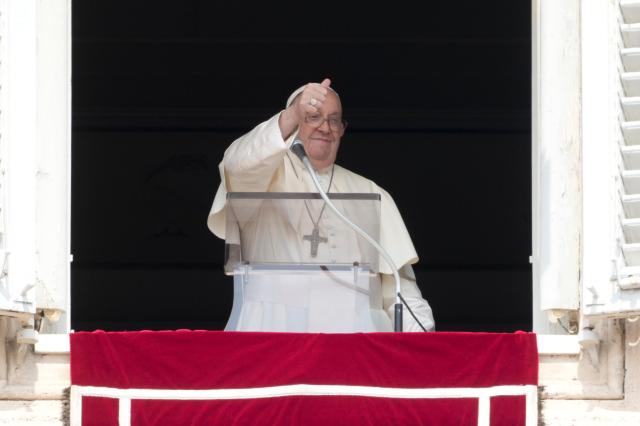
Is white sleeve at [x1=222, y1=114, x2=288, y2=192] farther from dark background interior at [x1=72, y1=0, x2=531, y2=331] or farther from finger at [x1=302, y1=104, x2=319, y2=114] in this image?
dark background interior at [x1=72, y1=0, x2=531, y2=331]

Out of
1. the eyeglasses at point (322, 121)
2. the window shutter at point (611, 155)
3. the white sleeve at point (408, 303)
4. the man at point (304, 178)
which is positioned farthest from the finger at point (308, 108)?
the window shutter at point (611, 155)

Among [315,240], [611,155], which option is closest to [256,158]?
[315,240]

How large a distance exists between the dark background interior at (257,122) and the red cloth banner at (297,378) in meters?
3.69

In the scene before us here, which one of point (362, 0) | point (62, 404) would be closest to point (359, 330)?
point (62, 404)

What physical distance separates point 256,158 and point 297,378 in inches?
36.5

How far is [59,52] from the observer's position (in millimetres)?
5977

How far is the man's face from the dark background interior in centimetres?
259

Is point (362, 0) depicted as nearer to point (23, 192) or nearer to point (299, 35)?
point (299, 35)

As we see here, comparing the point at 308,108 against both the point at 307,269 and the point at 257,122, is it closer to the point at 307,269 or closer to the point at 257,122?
the point at 307,269

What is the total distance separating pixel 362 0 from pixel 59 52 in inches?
140

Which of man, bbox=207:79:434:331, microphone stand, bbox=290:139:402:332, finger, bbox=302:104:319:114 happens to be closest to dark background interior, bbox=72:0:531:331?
man, bbox=207:79:434:331

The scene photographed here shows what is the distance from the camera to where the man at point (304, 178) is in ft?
20.7

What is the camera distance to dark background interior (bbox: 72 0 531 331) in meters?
9.45

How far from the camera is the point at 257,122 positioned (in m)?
9.52
